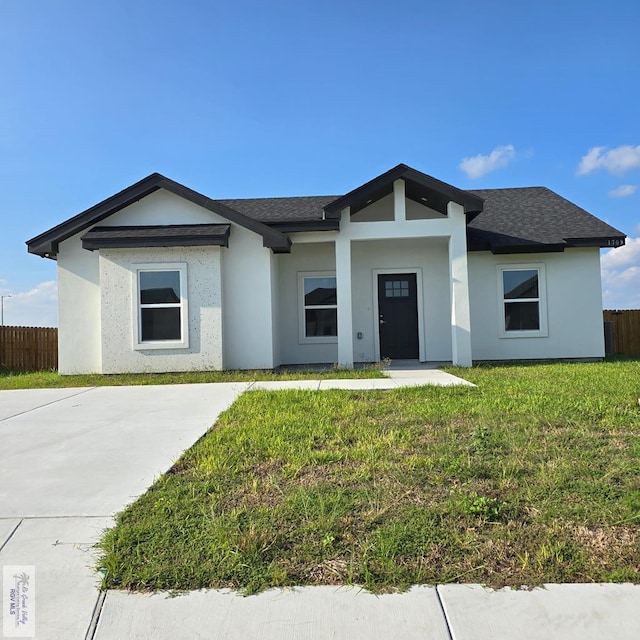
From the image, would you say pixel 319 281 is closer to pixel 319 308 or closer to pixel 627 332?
pixel 319 308

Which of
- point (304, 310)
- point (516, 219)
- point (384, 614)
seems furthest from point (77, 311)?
point (516, 219)

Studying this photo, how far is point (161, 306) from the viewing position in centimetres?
1095

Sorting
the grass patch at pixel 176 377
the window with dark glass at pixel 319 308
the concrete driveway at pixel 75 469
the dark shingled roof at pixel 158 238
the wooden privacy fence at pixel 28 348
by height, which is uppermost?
the dark shingled roof at pixel 158 238

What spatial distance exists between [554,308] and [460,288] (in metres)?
3.19

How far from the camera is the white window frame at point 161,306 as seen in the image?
10875mm

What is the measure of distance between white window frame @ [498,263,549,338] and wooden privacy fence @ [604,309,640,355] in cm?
537

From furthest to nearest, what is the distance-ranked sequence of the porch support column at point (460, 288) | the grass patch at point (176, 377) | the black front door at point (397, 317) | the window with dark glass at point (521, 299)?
the black front door at point (397, 317) → the window with dark glass at point (521, 299) → the porch support column at point (460, 288) → the grass patch at point (176, 377)

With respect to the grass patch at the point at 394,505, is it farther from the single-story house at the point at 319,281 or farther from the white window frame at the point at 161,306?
the single-story house at the point at 319,281

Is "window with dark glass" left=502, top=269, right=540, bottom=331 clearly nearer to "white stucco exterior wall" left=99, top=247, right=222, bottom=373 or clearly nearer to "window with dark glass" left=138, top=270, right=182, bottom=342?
"white stucco exterior wall" left=99, top=247, right=222, bottom=373

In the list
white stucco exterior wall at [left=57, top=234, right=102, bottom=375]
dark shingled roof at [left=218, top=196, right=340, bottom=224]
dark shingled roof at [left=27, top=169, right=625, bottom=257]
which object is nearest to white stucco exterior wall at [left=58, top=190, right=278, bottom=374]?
white stucco exterior wall at [left=57, top=234, right=102, bottom=375]

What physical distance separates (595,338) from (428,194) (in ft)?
19.2

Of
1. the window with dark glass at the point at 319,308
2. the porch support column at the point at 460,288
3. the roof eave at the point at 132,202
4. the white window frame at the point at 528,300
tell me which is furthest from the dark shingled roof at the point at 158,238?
the white window frame at the point at 528,300

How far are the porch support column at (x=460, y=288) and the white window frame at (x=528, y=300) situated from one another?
1899mm

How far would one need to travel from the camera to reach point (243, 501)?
333cm
